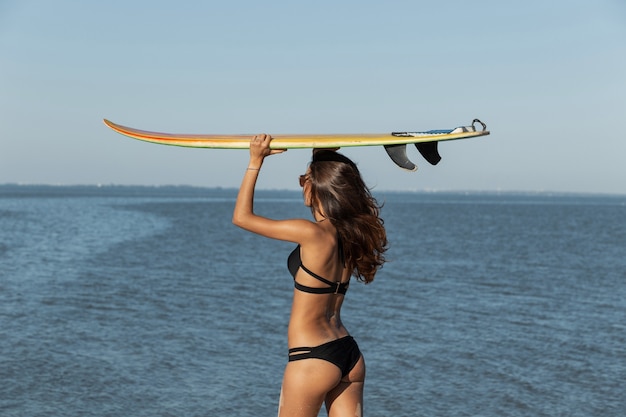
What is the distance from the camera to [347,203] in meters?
3.96

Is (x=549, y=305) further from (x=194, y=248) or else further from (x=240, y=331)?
(x=194, y=248)

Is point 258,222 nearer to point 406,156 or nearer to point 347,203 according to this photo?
point 347,203

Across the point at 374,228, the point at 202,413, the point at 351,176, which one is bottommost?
the point at 202,413

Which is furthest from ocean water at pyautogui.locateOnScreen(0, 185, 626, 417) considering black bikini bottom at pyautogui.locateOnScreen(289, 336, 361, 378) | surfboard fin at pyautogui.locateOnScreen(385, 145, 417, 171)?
surfboard fin at pyautogui.locateOnScreen(385, 145, 417, 171)

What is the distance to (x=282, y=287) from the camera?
23.5m

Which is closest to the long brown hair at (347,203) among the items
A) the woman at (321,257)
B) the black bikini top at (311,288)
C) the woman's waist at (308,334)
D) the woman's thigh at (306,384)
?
the woman at (321,257)

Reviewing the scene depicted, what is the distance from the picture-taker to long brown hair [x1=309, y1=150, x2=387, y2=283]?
3.94 m

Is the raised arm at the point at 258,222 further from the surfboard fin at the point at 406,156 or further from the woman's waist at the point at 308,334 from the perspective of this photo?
the surfboard fin at the point at 406,156

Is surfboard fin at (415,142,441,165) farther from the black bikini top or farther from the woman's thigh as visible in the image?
the woman's thigh

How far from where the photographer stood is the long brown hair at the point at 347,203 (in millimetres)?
3943

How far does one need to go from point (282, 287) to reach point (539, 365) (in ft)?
35.4

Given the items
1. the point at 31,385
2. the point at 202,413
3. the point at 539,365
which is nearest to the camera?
the point at 202,413

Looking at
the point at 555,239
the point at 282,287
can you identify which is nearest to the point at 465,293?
the point at 282,287

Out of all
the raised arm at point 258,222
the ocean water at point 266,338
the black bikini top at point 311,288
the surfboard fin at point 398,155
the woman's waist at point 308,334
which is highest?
the surfboard fin at point 398,155
